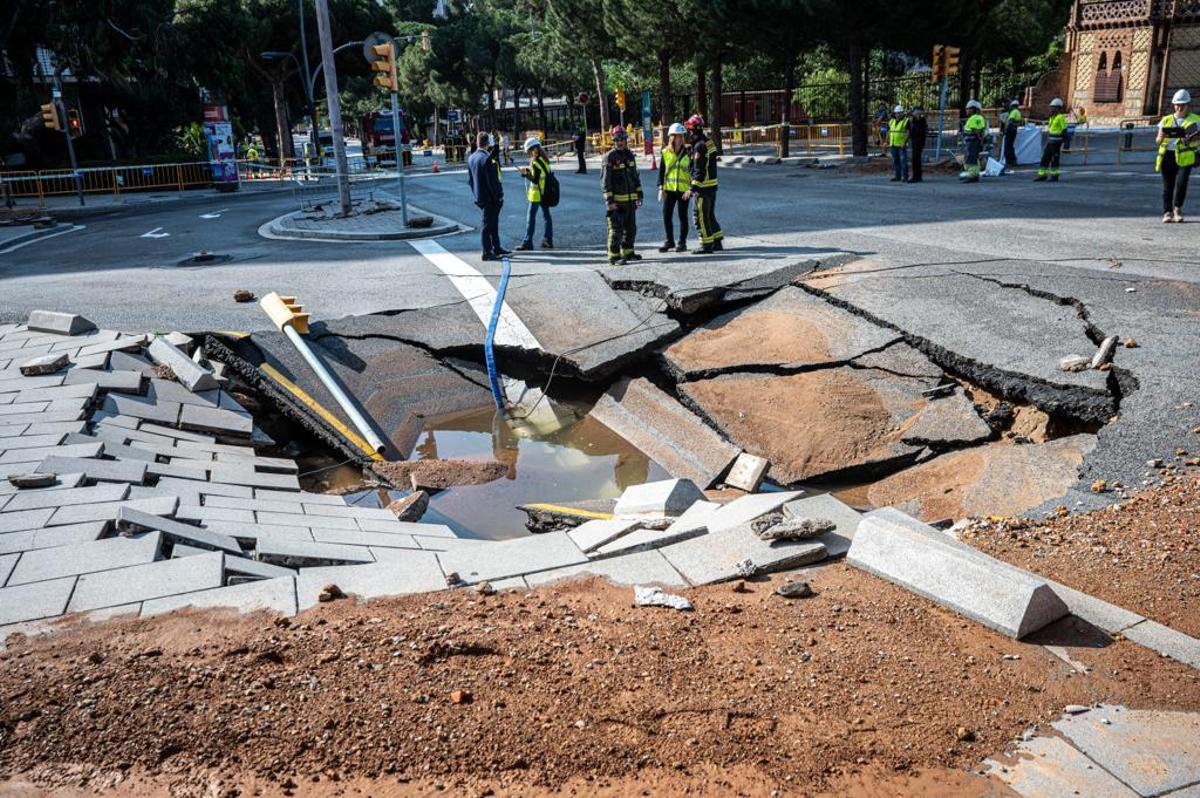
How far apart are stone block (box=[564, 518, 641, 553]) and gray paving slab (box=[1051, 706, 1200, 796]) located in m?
2.42

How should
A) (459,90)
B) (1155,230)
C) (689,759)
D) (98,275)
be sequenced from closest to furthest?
(689,759) < (1155,230) < (98,275) < (459,90)

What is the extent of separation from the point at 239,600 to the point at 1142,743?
371 centimetres

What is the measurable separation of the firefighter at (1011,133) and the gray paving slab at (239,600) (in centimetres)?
2419

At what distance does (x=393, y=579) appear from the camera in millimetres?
4586

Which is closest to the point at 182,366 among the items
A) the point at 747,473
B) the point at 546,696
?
the point at 747,473

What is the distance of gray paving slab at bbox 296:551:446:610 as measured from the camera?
439cm

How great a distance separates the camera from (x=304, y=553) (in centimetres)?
507

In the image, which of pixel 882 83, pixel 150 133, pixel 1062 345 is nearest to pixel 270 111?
pixel 150 133

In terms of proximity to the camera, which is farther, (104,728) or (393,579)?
(393,579)

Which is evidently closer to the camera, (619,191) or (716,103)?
(619,191)

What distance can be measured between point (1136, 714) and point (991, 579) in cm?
76

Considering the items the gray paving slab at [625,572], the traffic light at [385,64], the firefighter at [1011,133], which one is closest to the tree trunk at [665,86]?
the firefighter at [1011,133]

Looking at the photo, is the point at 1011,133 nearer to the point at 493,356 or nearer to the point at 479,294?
the point at 479,294

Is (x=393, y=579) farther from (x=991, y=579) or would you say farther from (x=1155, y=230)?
(x=1155, y=230)
